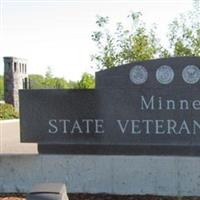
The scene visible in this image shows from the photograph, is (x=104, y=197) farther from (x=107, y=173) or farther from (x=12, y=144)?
(x=12, y=144)

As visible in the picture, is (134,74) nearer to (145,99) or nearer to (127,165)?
(145,99)

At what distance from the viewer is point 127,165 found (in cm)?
784

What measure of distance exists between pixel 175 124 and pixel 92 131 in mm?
1239

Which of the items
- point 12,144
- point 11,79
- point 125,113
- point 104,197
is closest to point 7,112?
point 11,79

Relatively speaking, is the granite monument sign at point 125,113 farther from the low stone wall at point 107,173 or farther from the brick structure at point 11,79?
the brick structure at point 11,79

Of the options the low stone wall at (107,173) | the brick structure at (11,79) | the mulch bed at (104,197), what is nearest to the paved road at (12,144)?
the low stone wall at (107,173)

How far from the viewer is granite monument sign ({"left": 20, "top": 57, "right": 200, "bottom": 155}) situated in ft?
25.9

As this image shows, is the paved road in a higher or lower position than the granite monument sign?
lower

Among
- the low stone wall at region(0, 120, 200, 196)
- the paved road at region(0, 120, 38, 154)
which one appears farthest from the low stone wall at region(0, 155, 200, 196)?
the paved road at region(0, 120, 38, 154)

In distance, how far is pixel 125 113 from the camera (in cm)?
804

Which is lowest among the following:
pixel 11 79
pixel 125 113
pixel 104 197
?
pixel 104 197

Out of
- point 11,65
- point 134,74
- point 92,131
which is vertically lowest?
point 92,131

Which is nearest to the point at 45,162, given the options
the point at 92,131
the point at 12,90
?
the point at 92,131

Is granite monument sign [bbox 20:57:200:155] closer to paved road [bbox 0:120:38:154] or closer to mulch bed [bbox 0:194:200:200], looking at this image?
mulch bed [bbox 0:194:200:200]
